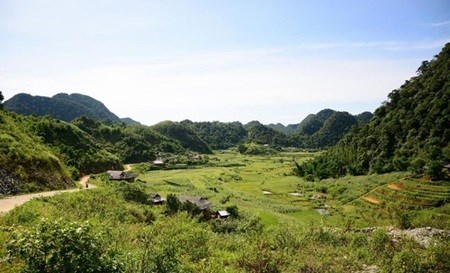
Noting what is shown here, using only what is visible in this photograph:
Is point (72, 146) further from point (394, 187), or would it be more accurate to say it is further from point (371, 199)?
point (394, 187)

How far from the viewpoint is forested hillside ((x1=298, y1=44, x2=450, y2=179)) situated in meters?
67.0

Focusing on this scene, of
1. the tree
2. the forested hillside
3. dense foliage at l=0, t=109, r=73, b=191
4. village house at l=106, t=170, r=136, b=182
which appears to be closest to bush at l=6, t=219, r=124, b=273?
dense foliage at l=0, t=109, r=73, b=191

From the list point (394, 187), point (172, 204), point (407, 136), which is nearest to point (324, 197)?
point (394, 187)

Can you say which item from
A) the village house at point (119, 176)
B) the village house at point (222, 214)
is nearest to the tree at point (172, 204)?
the village house at point (222, 214)

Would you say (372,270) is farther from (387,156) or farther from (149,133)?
(149,133)

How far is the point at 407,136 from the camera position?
253ft

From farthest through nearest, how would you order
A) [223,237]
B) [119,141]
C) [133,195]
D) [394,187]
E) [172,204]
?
[119,141]
[394,187]
[133,195]
[172,204]
[223,237]

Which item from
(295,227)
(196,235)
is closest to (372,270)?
(295,227)

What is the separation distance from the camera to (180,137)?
19800 cm

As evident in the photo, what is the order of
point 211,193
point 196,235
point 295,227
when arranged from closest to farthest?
1. point 196,235
2. point 295,227
3. point 211,193

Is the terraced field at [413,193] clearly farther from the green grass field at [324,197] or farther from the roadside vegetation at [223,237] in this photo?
the roadside vegetation at [223,237]

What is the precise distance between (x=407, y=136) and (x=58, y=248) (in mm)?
83706

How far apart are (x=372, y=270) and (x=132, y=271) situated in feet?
38.5

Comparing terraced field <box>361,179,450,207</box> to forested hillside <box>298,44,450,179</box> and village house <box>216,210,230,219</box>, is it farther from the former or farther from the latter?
village house <box>216,210,230,219</box>
